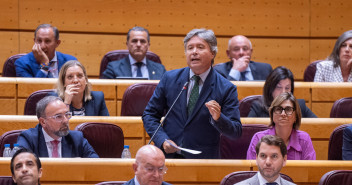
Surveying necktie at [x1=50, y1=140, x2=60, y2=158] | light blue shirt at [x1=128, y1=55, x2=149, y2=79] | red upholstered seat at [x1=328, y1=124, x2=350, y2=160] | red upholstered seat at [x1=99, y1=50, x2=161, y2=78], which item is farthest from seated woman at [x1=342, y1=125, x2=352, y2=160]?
red upholstered seat at [x1=99, y1=50, x2=161, y2=78]

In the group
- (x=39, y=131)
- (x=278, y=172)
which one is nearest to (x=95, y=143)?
(x=39, y=131)

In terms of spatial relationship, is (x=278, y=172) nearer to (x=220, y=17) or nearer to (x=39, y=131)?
(x=39, y=131)

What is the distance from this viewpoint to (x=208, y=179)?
232 centimetres

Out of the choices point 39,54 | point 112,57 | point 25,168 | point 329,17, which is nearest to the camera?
point 25,168

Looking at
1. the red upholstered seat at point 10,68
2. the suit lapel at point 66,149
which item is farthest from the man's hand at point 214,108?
the red upholstered seat at point 10,68

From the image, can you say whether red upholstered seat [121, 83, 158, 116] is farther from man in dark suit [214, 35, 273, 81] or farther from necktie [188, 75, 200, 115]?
necktie [188, 75, 200, 115]

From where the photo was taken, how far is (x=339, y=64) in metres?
3.69

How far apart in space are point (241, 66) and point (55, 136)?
5.02ft

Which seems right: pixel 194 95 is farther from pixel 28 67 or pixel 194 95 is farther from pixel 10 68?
pixel 10 68

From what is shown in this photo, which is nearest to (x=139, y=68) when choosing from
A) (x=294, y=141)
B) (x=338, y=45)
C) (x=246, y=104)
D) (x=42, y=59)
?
(x=42, y=59)

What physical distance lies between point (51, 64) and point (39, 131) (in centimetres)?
123

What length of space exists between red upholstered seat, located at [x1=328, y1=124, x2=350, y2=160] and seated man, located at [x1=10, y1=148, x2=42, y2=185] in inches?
52.2

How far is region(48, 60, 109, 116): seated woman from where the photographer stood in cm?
301

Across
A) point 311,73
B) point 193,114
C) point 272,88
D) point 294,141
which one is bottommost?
point 294,141
